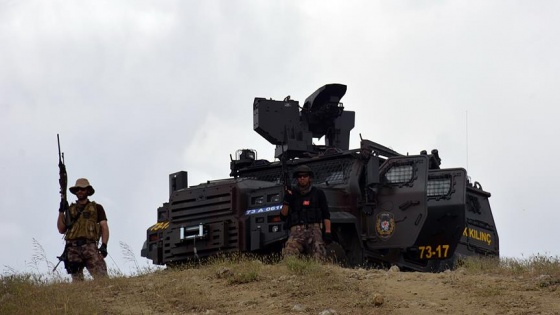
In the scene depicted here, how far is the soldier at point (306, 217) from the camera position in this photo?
1493 centimetres

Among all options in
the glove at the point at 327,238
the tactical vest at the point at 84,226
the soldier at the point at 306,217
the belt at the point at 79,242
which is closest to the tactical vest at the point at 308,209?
the soldier at the point at 306,217


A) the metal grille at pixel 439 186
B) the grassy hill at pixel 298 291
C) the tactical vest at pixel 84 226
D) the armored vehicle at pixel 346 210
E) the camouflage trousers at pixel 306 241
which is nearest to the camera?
the grassy hill at pixel 298 291

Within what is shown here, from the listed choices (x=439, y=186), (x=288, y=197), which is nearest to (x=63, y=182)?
(x=288, y=197)

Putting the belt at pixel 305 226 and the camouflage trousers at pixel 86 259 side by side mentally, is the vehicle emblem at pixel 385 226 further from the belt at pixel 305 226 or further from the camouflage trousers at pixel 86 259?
the camouflage trousers at pixel 86 259

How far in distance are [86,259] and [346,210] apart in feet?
14.3

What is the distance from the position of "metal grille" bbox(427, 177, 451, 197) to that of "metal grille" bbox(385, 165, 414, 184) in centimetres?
87

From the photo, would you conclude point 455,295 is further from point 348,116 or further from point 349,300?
point 348,116

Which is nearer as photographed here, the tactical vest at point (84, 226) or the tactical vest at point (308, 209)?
the tactical vest at point (84, 226)

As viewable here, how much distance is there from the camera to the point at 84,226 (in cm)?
1443

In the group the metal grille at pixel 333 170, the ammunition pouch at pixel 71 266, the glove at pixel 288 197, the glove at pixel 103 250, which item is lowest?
the ammunition pouch at pixel 71 266

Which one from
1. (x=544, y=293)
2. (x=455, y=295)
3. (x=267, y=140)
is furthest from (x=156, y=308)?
(x=267, y=140)

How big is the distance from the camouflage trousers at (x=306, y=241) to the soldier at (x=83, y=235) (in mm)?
2528

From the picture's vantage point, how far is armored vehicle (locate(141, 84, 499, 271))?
1639 centimetres

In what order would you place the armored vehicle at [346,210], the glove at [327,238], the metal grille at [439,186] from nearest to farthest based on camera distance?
the glove at [327,238], the armored vehicle at [346,210], the metal grille at [439,186]
